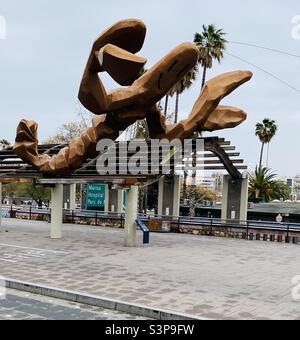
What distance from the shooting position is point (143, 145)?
19641 millimetres

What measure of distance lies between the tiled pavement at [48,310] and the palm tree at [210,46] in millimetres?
27913

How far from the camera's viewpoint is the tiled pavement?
27.3ft

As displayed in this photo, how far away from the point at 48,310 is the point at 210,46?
29518 millimetres

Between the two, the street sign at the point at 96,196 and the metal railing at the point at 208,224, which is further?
the street sign at the point at 96,196

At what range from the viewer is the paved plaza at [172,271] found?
30.1ft

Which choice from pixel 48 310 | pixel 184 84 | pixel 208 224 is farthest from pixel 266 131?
pixel 48 310

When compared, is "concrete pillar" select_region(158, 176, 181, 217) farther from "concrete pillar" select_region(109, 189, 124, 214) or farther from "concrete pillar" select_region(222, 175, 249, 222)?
"concrete pillar" select_region(109, 189, 124, 214)

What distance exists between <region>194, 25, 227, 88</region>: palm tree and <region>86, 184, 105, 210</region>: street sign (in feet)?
38.9

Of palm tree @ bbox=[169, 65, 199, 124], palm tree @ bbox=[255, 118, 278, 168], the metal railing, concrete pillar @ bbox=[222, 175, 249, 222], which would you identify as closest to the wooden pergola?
→ concrete pillar @ bbox=[222, 175, 249, 222]

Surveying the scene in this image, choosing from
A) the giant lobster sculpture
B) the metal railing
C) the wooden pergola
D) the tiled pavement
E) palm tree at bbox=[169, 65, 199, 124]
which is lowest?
the tiled pavement

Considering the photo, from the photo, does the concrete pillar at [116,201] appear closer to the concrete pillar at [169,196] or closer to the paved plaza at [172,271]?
the concrete pillar at [169,196]

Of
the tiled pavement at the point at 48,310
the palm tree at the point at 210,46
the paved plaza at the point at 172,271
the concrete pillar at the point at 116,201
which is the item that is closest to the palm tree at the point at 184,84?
the palm tree at the point at 210,46
